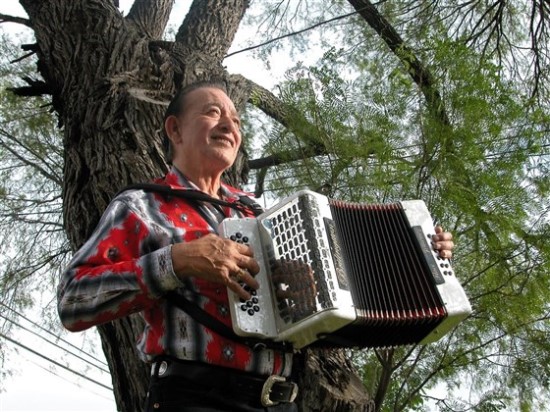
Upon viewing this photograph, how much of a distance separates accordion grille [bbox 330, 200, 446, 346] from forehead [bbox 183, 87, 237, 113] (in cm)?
48

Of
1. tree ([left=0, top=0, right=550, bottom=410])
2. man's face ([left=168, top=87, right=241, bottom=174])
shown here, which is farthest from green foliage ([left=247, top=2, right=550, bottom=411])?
man's face ([left=168, top=87, right=241, bottom=174])

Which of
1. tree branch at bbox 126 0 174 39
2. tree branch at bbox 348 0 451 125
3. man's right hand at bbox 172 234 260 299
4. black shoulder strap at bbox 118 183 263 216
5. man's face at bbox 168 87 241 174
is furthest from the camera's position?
tree branch at bbox 126 0 174 39

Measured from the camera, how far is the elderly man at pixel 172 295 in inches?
61.1

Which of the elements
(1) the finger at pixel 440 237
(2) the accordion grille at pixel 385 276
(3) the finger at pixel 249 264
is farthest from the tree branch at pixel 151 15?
(3) the finger at pixel 249 264

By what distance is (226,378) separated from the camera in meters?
1.59

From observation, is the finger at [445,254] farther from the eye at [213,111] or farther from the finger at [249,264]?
the eye at [213,111]

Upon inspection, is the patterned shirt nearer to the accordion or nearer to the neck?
the accordion

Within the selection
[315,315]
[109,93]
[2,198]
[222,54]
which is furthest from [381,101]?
[2,198]

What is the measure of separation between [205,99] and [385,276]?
0.80 m

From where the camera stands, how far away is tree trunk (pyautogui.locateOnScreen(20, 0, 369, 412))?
2309mm

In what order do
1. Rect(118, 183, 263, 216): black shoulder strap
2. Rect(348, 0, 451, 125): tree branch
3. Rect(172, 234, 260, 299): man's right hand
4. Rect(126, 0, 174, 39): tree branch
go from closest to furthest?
Rect(172, 234, 260, 299): man's right hand → Rect(118, 183, 263, 216): black shoulder strap → Rect(348, 0, 451, 125): tree branch → Rect(126, 0, 174, 39): tree branch

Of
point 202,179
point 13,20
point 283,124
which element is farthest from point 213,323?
point 13,20

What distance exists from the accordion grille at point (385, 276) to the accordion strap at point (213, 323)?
0.24m

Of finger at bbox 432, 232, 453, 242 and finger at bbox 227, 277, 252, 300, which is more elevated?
finger at bbox 432, 232, 453, 242
